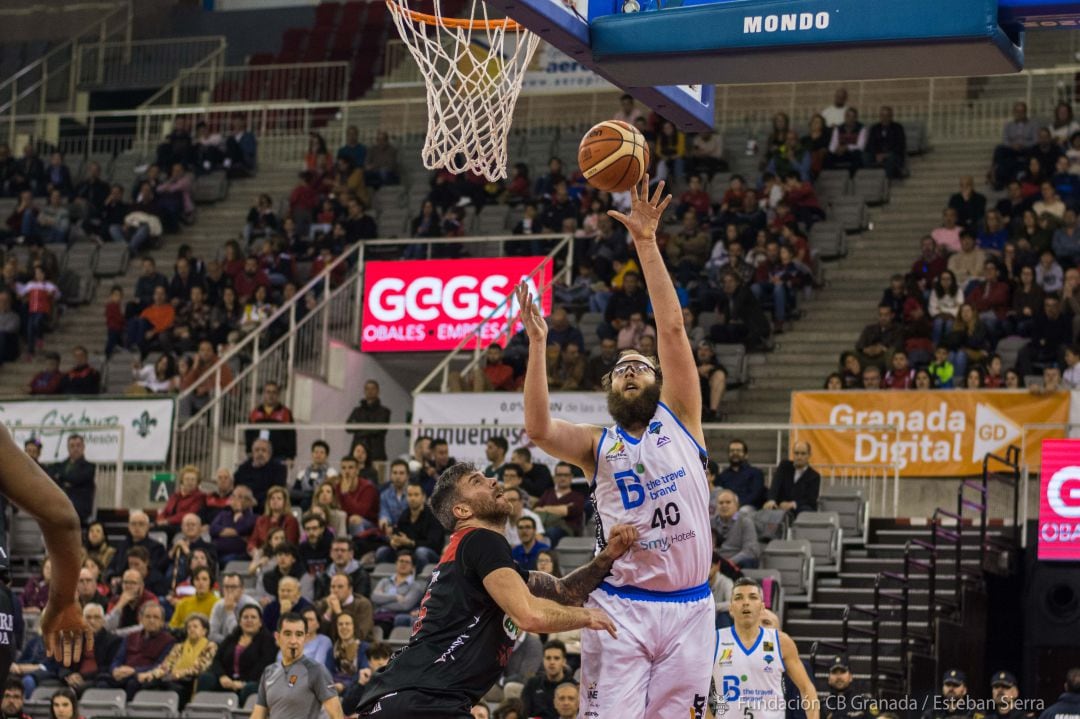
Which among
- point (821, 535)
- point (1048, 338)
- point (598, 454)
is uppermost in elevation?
point (1048, 338)

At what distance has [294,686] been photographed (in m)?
11.8

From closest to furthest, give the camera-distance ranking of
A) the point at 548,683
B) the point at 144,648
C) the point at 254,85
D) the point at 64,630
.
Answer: the point at 64,630 < the point at 548,683 < the point at 144,648 < the point at 254,85

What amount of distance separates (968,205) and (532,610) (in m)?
16.1

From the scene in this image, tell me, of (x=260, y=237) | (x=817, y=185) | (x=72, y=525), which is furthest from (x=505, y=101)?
(x=260, y=237)

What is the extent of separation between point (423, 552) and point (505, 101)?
686cm

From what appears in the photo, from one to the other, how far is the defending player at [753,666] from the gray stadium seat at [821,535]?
5177 mm

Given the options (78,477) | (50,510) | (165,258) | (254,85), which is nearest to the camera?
(50,510)

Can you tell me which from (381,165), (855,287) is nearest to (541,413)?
(855,287)

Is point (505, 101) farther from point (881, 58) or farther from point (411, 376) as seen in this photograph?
point (411, 376)

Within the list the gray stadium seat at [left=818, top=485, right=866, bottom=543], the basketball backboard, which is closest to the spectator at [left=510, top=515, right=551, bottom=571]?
the gray stadium seat at [left=818, top=485, right=866, bottom=543]

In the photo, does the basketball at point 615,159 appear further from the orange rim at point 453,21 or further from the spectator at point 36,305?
the spectator at point 36,305

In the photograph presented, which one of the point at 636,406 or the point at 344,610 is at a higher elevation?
the point at 636,406

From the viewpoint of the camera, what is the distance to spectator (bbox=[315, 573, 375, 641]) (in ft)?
49.1

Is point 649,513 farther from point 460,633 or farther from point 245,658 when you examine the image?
point 245,658
